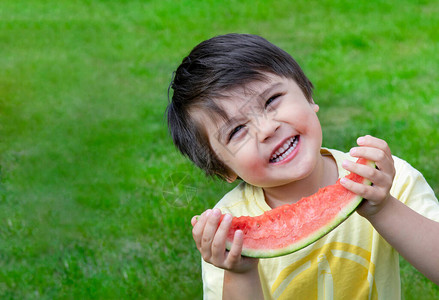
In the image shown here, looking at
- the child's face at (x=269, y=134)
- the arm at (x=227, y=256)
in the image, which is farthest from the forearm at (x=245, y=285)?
the child's face at (x=269, y=134)

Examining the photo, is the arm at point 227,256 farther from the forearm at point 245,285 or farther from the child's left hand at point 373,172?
the child's left hand at point 373,172

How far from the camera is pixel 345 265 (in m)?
2.43

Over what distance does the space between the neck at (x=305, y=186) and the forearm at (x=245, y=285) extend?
1.37ft

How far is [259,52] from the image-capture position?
99.3 inches

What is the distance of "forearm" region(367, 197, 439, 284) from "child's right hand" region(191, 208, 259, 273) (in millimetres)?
493

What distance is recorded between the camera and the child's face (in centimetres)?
224

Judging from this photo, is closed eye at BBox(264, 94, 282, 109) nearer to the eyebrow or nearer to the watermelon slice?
the eyebrow

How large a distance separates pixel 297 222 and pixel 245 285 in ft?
1.02

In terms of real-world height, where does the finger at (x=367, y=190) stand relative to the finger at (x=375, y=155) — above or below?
below

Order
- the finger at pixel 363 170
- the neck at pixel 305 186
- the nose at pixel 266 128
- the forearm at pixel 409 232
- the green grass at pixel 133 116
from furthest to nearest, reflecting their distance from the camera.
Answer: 1. the green grass at pixel 133 116
2. the neck at pixel 305 186
3. the nose at pixel 266 128
4. the forearm at pixel 409 232
5. the finger at pixel 363 170

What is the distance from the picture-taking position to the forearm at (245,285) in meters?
2.23

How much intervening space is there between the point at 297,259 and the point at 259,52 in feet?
2.94

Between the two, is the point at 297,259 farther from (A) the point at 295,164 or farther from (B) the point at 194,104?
(B) the point at 194,104

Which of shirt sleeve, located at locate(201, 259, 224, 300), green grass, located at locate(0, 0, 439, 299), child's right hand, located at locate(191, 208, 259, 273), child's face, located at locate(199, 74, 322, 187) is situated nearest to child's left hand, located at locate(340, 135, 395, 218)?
child's face, located at locate(199, 74, 322, 187)
